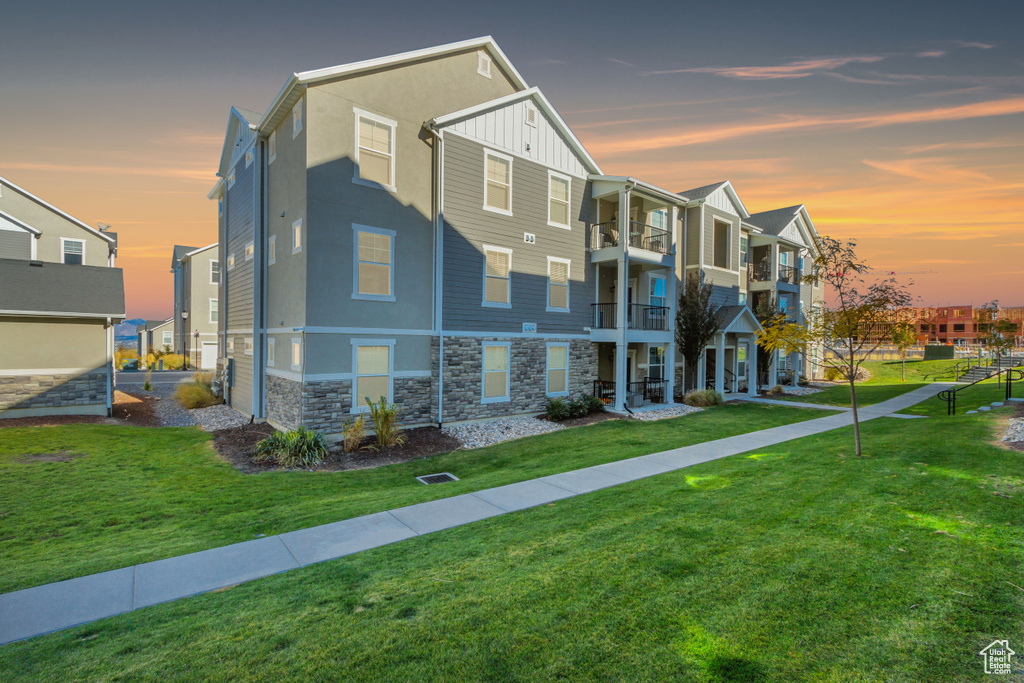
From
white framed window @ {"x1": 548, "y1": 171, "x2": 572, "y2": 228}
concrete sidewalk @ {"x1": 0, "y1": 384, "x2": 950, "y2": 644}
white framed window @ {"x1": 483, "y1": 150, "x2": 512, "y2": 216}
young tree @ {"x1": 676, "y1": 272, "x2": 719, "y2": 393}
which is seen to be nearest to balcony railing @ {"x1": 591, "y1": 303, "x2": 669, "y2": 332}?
young tree @ {"x1": 676, "y1": 272, "x2": 719, "y2": 393}

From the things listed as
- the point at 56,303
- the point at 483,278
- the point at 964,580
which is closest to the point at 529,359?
the point at 483,278

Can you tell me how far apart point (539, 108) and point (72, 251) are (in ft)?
81.8

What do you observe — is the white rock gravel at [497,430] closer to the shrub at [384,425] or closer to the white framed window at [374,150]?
the shrub at [384,425]

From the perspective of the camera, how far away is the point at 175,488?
8.67m

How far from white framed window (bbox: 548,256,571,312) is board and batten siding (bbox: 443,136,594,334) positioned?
186 millimetres

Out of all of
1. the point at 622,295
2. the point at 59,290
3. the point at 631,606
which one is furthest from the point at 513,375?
the point at 59,290

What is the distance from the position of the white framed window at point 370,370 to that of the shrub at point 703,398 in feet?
43.1

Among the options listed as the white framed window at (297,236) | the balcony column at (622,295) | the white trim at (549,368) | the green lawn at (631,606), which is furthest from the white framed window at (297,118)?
the green lawn at (631,606)

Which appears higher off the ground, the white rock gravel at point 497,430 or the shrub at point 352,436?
the shrub at point 352,436

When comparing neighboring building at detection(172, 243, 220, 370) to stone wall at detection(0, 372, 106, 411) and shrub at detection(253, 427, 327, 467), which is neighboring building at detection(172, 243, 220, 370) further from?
shrub at detection(253, 427, 327, 467)

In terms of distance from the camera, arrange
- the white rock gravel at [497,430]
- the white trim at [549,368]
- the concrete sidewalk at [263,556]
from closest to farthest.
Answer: the concrete sidewalk at [263,556] < the white rock gravel at [497,430] < the white trim at [549,368]

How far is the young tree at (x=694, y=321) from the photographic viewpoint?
68.0 feet

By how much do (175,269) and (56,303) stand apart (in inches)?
1211

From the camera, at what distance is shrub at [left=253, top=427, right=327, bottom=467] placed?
10883 millimetres
